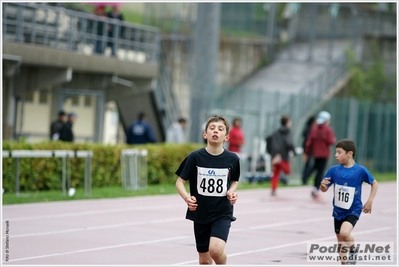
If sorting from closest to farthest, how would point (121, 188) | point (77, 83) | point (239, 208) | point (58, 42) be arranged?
point (239, 208), point (121, 188), point (58, 42), point (77, 83)

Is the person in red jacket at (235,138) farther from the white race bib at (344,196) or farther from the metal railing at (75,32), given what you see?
the white race bib at (344,196)

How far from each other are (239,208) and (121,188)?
170 inches

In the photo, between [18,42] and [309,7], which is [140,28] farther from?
[309,7]

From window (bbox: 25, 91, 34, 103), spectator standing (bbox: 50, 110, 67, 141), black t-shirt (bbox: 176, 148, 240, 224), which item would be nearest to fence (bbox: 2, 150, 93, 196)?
spectator standing (bbox: 50, 110, 67, 141)

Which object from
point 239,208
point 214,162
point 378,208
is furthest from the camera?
point 378,208

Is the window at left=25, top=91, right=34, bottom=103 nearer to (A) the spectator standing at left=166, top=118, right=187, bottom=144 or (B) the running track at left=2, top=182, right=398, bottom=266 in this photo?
(A) the spectator standing at left=166, top=118, right=187, bottom=144

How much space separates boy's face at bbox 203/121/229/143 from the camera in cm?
882

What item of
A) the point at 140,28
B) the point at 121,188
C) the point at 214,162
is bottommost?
the point at 121,188

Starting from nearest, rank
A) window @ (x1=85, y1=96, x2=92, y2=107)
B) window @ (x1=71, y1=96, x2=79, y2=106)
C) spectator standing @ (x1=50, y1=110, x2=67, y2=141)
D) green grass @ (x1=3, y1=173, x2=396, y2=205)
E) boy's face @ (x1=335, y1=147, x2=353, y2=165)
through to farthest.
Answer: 1. boy's face @ (x1=335, y1=147, x2=353, y2=165)
2. green grass @ (x1=3, y1=173, x2=396, y2=205)
3. spectator standing @ (x1=50, y1=110, x2=67, y2=141)
4. window @ (x1=71, y1=96, x2=79, y2=106)
5. window @ (x1=85, y1=96, x2=92, y2=107)

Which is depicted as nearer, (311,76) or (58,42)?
(58,42)

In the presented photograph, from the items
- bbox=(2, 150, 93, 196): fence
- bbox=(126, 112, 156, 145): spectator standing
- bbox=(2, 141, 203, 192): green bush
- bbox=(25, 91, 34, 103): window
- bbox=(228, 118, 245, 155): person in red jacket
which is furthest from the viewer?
bbox=(25, 91, 34, 103): window

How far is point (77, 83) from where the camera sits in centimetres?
2959

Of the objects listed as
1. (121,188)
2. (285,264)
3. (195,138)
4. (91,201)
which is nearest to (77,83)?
(195,138)

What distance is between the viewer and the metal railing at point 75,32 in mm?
25344
